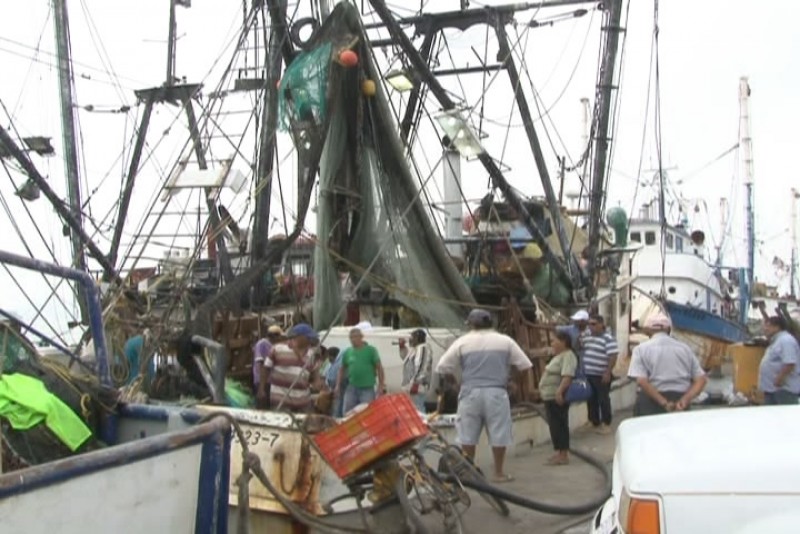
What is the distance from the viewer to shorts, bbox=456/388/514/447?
7.57 metres

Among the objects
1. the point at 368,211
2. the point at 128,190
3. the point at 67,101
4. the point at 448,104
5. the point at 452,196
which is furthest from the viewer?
the point at 67,101

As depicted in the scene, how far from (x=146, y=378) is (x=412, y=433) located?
497 centimetres

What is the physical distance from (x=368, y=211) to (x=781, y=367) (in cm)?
498

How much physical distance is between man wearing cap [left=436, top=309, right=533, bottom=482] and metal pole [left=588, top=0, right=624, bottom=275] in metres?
7.59

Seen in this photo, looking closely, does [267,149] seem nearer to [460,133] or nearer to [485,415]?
[460,133]

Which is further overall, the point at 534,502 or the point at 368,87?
the point at 368,87

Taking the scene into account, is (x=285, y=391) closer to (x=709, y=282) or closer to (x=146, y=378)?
(x=146, y=378)

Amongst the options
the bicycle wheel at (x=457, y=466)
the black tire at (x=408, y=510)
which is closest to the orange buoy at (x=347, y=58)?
the bicycle wheel at (x=457, y=466)

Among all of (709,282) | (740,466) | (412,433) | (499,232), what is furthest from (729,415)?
(709,282)

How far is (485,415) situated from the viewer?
7.64 m

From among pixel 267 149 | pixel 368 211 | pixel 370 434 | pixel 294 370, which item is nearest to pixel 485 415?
pixel 294 370

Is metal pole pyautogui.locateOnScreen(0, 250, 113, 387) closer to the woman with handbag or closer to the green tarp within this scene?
the green tarp

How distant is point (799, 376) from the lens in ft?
27.2

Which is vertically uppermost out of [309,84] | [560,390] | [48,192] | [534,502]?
[309,84]
